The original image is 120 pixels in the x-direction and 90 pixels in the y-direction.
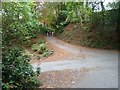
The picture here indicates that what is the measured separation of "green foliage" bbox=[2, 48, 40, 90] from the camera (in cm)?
322

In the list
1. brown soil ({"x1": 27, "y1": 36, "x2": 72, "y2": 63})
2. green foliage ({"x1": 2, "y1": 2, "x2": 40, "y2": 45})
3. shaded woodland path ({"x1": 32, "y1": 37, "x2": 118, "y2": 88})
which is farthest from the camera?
brown soil ({"x1": 27, "y1": 36, "x2": 72, "y2": 63})

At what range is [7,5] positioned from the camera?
342 centimetres

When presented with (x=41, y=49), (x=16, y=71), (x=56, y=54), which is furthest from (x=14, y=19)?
(x=41, y=49)

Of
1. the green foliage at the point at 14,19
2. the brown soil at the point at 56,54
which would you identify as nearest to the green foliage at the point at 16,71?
the green foliage at the point at 14,19

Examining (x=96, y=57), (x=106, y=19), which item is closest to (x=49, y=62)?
(x=96, y=57)

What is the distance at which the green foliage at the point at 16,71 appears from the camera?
3.22 m

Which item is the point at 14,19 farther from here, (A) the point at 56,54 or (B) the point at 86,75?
(A) the point at 56,54

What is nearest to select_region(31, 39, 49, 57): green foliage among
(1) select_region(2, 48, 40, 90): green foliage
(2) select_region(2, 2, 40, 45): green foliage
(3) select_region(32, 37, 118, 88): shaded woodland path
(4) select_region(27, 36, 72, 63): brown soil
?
(4) select_region(27, 36, 72, 63): brown soil

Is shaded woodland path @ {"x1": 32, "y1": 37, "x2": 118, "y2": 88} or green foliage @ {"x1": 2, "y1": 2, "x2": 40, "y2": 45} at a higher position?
green foliage @ {"x1": 2, "y1": 2, "x2": 40, "y2": 45}

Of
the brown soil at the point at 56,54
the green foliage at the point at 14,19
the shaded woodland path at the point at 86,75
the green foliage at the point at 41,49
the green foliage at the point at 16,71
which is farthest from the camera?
the green foliage at the point at 41,49

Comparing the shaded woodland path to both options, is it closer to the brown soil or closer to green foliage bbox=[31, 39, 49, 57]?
the brown soil

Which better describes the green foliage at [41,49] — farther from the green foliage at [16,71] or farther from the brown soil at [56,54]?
the green foliage at [16,71]

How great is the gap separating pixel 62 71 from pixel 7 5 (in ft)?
7.03

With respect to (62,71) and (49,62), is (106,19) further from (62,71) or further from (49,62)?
(62,71)
